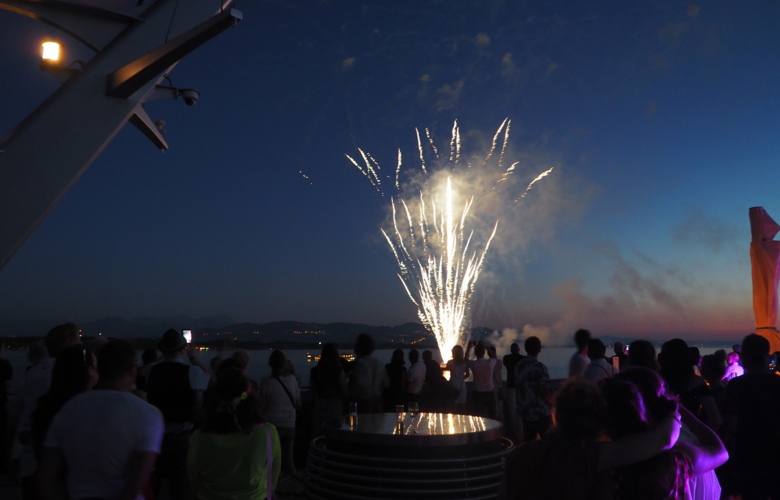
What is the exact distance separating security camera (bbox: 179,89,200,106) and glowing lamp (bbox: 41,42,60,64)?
1.80m

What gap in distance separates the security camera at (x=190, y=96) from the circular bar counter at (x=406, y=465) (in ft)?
17.5

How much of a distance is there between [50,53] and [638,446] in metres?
7.65

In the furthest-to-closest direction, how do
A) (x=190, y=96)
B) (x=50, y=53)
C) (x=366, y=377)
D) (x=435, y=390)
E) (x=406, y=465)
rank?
(x=435, y=390) → (x=190, y=96) → (x=366, y=377) → (x=50, y=53) → (x=406, y=465)

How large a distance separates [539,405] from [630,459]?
187 inches

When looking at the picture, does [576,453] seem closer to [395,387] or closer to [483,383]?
[395,387]

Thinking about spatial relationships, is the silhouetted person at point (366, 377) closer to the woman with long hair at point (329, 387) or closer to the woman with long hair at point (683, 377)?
the woman with long hair at point (329, 387)

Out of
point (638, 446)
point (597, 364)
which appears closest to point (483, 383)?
point (597, 364)

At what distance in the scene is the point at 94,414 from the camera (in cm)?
296

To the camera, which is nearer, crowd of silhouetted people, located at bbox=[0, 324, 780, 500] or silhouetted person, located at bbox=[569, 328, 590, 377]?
crowd of silhouetted people, located at bbox=[0, 324, 780, 500]

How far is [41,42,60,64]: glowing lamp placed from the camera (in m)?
7.11

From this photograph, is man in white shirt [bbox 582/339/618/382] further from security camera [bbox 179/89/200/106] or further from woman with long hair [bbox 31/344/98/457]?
security camera [bbox 179/89/200/106]

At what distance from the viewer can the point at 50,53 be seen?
7.17 metres

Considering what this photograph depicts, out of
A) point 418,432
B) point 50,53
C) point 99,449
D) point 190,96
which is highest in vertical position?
point 190,96

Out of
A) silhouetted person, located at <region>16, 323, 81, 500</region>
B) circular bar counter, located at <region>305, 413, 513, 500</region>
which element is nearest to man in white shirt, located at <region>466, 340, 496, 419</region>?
circular bar counter, located at <region>305, 413, 513, 500</region>
